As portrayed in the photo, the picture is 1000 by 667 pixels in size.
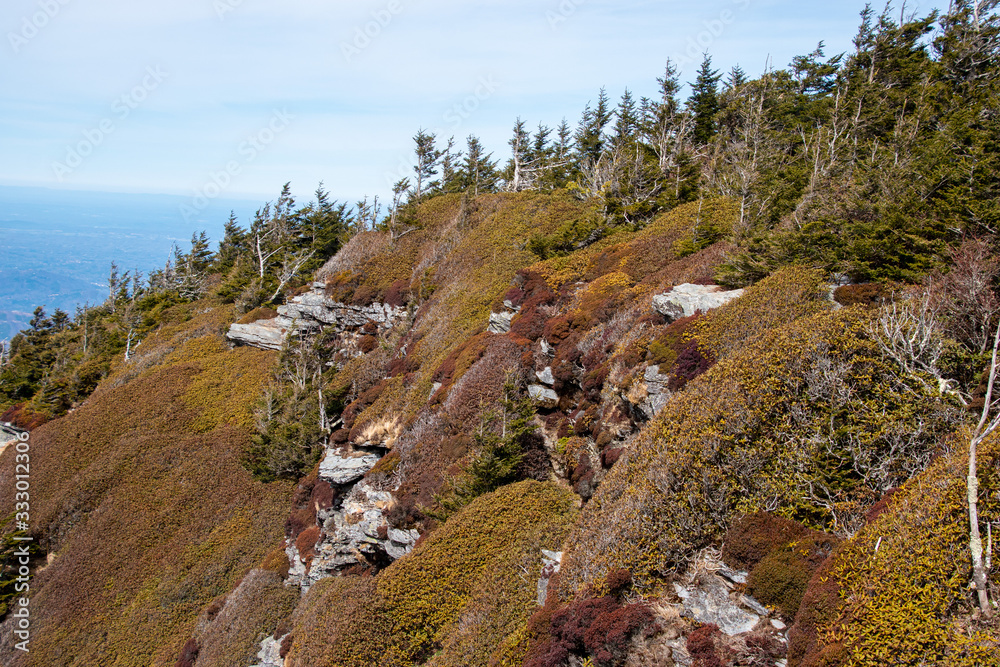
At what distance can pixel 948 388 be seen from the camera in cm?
948

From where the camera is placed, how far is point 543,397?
18.3m

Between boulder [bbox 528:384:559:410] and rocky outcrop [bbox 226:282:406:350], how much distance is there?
62.7 ft

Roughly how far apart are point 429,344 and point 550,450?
12652mm

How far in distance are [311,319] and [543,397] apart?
1006 inches

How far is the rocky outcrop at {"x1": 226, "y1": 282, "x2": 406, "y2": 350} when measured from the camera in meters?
36.6

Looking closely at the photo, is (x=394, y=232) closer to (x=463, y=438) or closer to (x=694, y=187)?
(x=694, y=187)

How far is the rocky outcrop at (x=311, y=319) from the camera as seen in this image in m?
36.6

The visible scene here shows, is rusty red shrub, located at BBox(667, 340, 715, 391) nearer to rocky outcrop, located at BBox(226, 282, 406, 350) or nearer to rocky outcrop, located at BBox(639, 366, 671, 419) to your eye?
rocky outcrop, located at BBox(639, 366, 671, 419)

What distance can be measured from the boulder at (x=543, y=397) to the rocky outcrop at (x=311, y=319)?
19.1 meters

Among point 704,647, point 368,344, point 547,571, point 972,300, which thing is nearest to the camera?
point 704,647

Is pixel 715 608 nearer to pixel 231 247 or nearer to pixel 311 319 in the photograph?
pixel 311 319

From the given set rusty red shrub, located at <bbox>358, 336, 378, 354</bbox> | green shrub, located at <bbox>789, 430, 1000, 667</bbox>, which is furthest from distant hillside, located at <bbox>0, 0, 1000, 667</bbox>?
rusty red shrub, located at <bbox>358, 336, 378, 354</bbox>

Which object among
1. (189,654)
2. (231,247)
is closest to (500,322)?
(189,654)

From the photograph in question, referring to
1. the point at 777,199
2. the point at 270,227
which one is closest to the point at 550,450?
the point at 777,199
